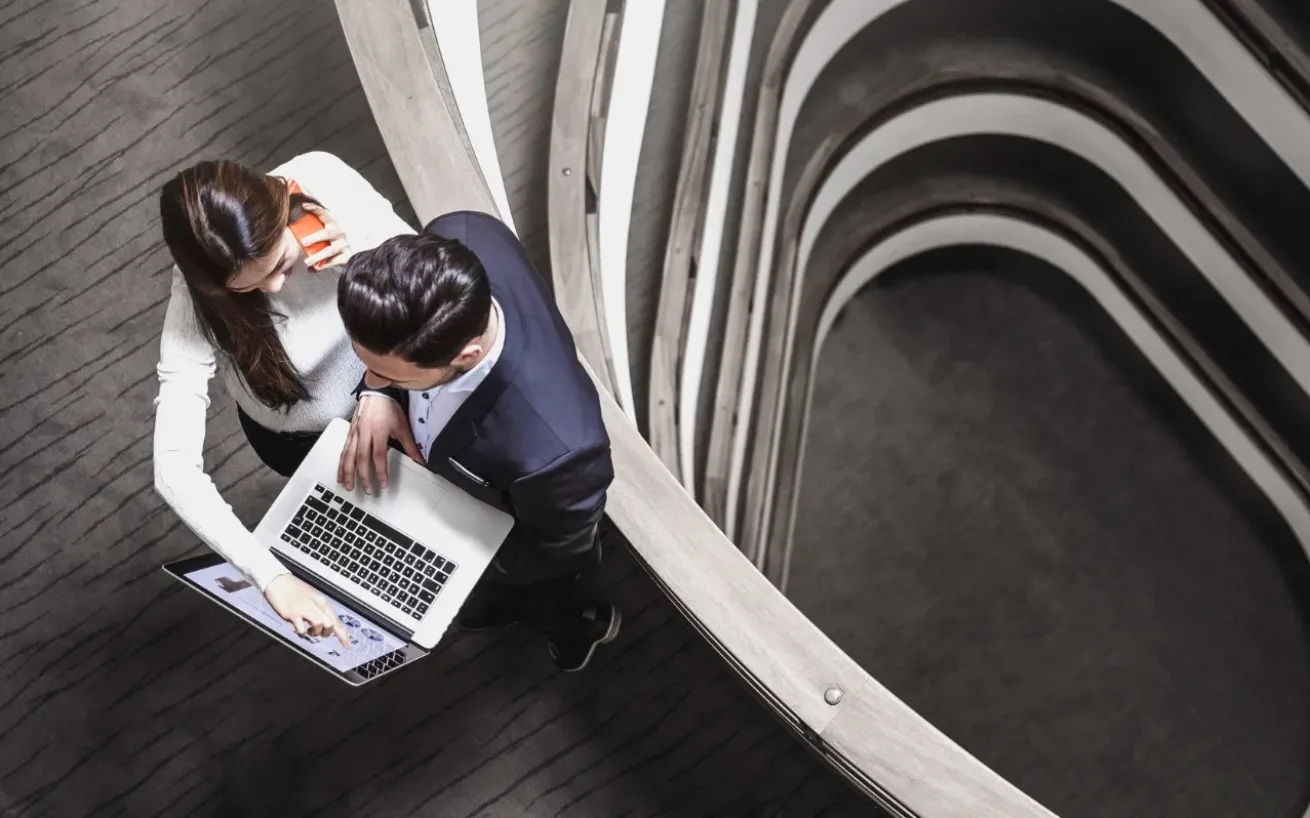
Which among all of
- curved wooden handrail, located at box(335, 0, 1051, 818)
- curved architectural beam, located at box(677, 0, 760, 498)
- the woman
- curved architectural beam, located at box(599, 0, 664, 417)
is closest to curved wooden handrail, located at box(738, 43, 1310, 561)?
curved architectural beam, located at box(677, 0, 760, 498)

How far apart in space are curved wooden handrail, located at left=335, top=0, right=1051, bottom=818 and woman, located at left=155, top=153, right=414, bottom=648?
0.45m

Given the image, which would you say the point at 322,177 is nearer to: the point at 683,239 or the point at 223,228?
the point at 223,228

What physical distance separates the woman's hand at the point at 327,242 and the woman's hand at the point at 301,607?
1.79 feet

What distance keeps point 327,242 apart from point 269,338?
20 cm

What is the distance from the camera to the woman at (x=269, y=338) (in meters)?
1.60

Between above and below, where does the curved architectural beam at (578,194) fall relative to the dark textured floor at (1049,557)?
above

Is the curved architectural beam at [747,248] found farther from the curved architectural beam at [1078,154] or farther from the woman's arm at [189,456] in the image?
the woman's arm at [189,456]

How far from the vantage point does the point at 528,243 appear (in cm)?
262

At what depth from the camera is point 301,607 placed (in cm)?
175

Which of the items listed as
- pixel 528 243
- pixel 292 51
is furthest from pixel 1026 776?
pixel 292 51

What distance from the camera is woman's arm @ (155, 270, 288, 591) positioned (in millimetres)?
1749

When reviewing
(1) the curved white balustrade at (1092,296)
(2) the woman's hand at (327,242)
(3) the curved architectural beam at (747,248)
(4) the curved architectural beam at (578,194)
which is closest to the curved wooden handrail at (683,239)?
(4) the curved architectural beam at (578,194)

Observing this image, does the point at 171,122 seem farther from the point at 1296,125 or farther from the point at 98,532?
the point at 1296,125

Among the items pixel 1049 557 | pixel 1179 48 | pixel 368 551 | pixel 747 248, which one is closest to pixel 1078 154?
pixel 1179 48
